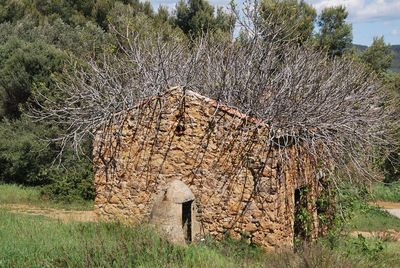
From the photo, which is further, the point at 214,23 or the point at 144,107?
the point at 214,23

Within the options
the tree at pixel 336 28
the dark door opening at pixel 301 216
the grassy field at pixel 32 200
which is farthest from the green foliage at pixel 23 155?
the tree at pixel 336 28

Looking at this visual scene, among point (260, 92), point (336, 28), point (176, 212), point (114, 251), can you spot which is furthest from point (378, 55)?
point (114, 251)

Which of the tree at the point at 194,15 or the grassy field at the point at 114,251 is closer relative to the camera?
the grassy field at the point at 114,251

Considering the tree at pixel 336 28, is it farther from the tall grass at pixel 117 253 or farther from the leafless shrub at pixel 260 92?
the tall grass at pixel 117 253

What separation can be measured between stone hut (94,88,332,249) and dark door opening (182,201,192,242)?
0.02 meters

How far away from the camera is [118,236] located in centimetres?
1027

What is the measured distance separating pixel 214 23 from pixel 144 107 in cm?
2294

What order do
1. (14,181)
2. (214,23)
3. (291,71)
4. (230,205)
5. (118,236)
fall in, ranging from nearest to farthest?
1. (118,236)
2. (230,205)
3. (291,71)
4. (14,181)
5. (214,23)

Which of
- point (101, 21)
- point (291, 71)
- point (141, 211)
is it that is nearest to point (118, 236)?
point (141, 211)

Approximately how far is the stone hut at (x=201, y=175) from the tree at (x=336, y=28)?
24268 mm

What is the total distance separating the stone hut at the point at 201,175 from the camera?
12.1 metres

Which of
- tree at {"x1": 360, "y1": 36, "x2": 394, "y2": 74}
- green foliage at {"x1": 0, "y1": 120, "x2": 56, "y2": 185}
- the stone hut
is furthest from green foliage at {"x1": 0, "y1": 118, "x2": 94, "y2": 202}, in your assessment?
tree at {"x1": 360, "y1": 36, "x2": 394, "y2": 74}

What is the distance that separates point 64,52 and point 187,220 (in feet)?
52.6

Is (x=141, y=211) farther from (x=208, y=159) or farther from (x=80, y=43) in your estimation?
(x=80, y=43)
